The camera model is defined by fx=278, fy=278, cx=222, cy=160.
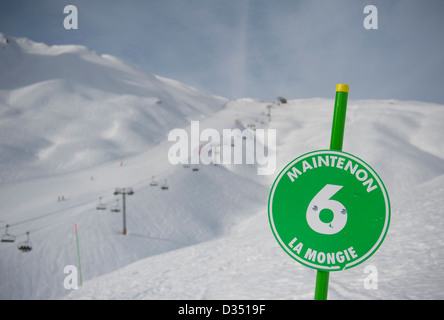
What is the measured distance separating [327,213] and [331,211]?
0.09ft

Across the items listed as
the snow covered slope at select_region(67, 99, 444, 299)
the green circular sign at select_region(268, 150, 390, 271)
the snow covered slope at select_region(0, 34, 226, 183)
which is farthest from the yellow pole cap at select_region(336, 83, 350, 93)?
the snow covered slope at select_region(0, 34, 226, 183)

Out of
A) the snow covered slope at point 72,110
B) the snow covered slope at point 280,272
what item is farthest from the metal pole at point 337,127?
the snow covered slope at point 72,110

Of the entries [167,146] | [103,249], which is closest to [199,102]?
[167,146]

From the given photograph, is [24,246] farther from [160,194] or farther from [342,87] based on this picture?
[342,87]

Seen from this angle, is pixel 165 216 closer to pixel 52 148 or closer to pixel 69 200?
pixel 69 200

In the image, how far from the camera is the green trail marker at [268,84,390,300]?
181 centimetres

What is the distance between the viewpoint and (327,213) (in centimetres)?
183

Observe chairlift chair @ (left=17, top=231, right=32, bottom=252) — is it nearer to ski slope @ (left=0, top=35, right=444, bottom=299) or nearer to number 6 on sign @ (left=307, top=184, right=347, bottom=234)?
ski slope @ (left=0, top=35, right=444, bottom=299)

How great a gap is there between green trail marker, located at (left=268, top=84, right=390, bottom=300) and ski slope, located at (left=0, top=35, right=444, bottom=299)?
3.20m

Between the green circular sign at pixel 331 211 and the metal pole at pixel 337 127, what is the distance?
0.06 meters

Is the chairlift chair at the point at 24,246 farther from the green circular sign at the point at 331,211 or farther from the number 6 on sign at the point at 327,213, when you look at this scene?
the number 6 on sign at the point at 327,213

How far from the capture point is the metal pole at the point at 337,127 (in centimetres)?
176
